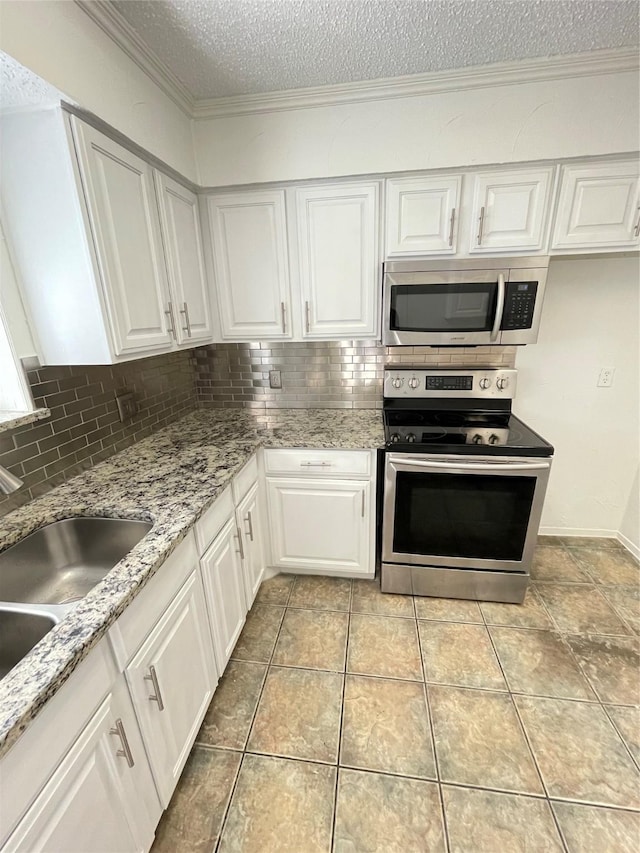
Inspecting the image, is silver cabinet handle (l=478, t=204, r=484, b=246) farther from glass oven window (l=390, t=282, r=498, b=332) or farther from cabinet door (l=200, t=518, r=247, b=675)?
cabinet door (l=200, t=518, r=247, b=675)

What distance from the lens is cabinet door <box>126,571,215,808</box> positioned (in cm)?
99

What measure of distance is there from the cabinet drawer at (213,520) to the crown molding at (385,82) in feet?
5.52

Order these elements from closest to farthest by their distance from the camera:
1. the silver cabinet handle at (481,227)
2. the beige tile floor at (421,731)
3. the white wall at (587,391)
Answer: the beige tile floor at (421,731), the silver cabinet handle at (481,227), the white wall at (587,391)

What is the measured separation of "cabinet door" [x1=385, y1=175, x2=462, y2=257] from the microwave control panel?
35 centimetres

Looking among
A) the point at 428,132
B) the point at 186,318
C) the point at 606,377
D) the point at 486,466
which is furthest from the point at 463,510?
the point at 428,132

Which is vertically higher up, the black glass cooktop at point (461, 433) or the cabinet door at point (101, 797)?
the black glass cooktop at point (461, 433)

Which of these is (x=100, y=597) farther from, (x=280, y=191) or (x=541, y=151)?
(x=541, y=151)

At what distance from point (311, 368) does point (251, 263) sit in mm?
715

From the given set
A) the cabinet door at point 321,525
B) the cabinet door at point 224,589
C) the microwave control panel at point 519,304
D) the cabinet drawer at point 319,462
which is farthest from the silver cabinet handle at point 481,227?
the cabinet door at point 224,589

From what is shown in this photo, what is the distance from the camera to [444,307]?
180 centimetres

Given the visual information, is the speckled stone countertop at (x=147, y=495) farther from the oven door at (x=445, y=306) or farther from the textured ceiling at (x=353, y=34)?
the textured ceiling at (x=353, y=34)

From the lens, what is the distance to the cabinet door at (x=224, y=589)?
1.37 meters

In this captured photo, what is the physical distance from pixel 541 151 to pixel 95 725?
8.33 feet

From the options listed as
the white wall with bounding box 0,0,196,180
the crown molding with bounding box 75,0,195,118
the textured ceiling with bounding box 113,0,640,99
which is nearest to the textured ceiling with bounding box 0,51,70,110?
the white wall with bounding box 0,0,196,180
